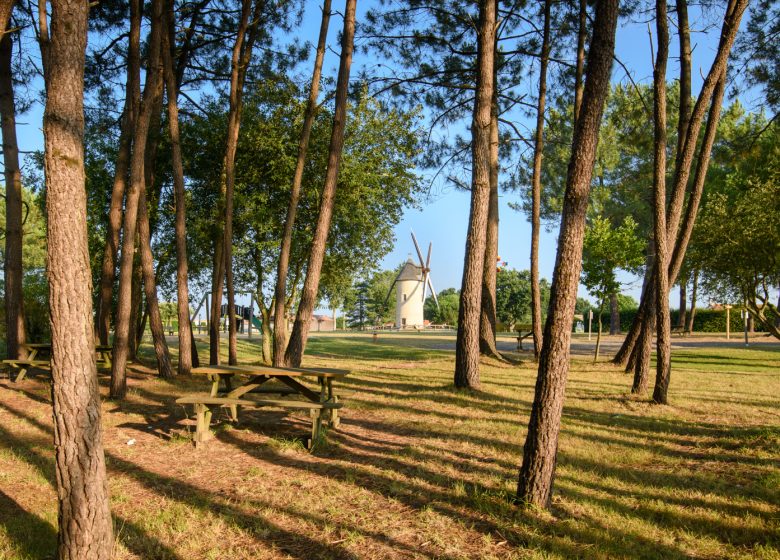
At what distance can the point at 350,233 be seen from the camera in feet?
46.2

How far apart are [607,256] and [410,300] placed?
153 feet

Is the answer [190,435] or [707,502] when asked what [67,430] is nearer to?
[190,435]

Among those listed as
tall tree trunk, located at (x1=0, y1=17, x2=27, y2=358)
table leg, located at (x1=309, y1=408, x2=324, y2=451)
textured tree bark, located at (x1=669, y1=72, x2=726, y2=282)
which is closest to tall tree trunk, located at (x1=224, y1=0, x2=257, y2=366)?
tall tree trunk, located at (x1=0, y1=17, x2=27, y2=358)

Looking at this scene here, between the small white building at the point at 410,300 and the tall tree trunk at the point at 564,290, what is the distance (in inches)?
2221

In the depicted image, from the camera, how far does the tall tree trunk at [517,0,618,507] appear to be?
383 centimetres

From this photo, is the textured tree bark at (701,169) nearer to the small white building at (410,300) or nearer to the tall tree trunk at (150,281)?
the tall tree trunk at (150,281)

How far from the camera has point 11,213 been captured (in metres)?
9.66

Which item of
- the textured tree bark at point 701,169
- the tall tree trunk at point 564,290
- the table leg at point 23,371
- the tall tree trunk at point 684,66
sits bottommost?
the table leg at point 23,371

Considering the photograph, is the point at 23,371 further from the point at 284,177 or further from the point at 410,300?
the point at 410,300

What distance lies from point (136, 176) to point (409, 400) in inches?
215

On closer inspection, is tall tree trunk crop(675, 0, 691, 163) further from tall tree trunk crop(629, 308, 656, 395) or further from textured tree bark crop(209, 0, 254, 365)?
textured tree bark crop(209, 0, 254, 365)

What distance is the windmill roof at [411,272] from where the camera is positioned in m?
61.4

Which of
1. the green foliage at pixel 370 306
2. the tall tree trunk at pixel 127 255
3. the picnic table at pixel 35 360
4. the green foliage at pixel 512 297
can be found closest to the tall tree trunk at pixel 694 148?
the tall tree trunk at pixel 127 255

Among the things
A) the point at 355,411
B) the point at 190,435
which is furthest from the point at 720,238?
the point at 190,435
